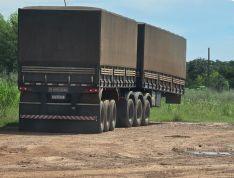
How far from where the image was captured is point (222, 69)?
114812 mm

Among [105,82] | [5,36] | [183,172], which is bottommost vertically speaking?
[183,172]

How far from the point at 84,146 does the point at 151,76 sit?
1248 cm

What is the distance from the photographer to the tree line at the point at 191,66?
2963 inches

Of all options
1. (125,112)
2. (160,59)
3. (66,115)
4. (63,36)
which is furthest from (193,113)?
(63,36)

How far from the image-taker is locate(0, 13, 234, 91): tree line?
75250 millimetres

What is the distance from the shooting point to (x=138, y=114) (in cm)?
3058

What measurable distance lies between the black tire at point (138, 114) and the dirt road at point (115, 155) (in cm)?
528

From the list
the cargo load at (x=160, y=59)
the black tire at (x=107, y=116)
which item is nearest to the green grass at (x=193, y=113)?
the cargo load at (x=160, y=59)

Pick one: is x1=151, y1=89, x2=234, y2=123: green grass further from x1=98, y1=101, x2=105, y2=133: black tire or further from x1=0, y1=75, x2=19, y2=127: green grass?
x1=98, y1=101, x2=105, y2=133: black tire

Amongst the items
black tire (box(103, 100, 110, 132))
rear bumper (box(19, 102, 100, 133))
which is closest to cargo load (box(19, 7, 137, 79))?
rear bumper (box(19, 102, 100, 133))

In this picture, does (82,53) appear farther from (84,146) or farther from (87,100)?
(84,146)

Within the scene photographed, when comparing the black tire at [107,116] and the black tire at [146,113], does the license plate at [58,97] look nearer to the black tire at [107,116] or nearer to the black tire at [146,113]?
the black tire at [107,116]

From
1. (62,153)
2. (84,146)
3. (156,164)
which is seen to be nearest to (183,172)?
(156,164)

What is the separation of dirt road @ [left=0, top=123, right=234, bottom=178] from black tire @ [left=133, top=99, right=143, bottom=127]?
5.28m
